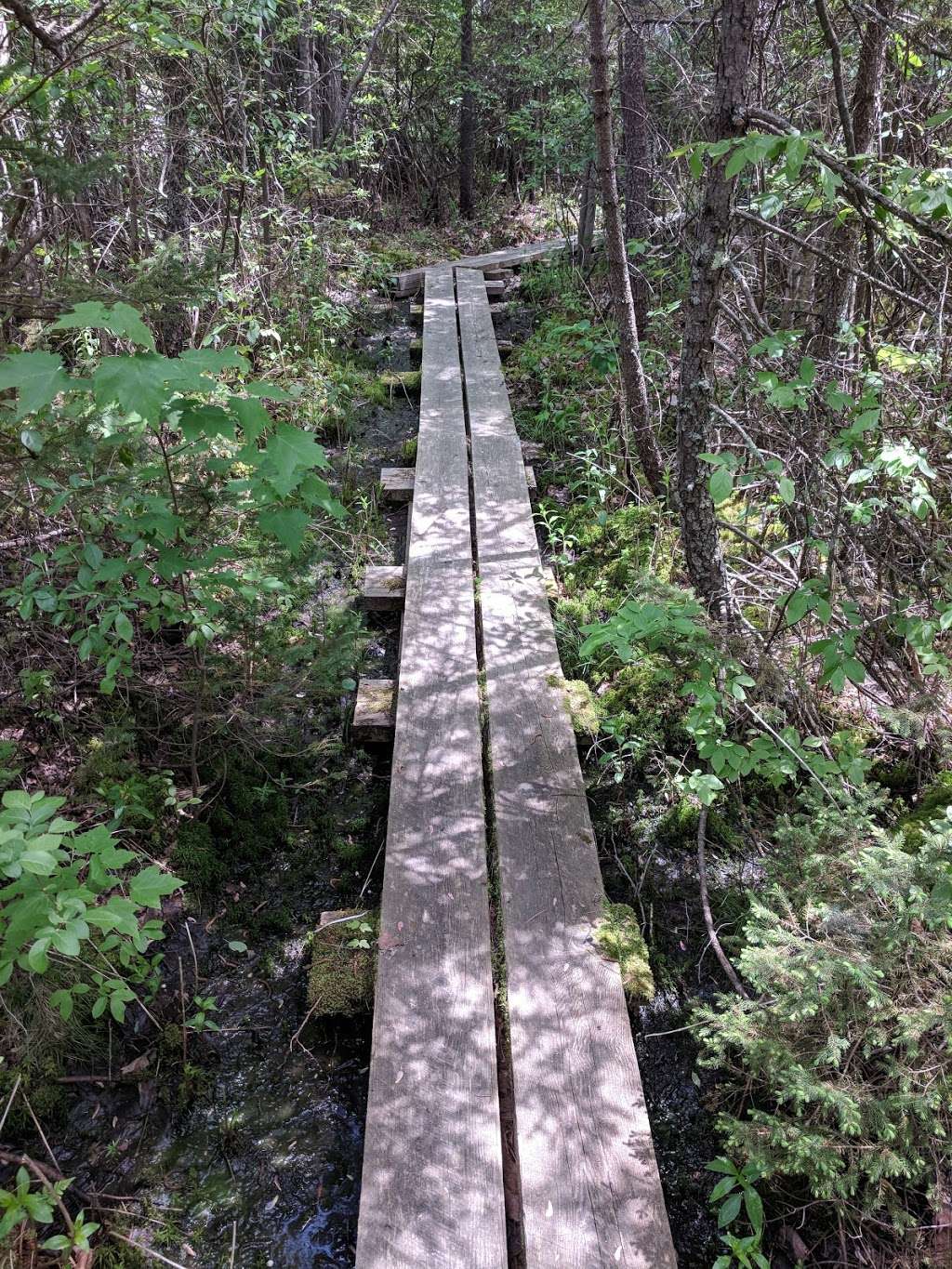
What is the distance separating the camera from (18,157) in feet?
8.50

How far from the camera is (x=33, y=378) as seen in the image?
1790mm

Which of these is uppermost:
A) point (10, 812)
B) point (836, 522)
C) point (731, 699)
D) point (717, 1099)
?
point (836, 522)

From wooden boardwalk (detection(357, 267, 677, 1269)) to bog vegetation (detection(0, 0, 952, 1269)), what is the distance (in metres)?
0.33

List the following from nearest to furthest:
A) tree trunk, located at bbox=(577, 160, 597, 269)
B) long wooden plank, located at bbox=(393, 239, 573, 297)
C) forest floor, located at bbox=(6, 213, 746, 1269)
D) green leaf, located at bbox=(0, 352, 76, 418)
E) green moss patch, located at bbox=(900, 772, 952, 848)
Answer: green leaf, located at bbox=(0, 352, 76, 418), forest floor, located at bbox=(6, 213, 746, 1269), green moss patch, located at bbox=(900, 772, 952, 848), tree trunk, located at bbox=(577, 160, 597, 269), long wooden plank, located at bbox=(393, 239, 573, 297)

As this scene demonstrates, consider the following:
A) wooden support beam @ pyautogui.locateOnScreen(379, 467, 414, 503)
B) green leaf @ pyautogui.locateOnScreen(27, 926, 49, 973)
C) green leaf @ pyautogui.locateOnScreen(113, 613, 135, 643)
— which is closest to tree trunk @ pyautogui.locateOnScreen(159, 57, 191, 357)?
wooden support beam @ pyautogui.locateOnScreen(379, 467, 414, 503)

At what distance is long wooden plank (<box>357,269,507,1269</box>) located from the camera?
81.0 inches

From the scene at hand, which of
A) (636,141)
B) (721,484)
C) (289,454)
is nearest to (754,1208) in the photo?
(721,484)

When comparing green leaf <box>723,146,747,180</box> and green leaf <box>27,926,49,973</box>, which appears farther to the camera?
green leaf <box>723,146,747,180</box>

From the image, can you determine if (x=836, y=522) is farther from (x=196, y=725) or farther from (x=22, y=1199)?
(x=22, y=1199)

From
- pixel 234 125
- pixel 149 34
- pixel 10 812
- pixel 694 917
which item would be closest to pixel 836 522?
pixel 694 917

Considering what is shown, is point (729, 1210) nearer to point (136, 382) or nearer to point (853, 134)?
point (136, 382)

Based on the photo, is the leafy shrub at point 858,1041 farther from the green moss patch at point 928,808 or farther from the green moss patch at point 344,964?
the green moss patch at point 344,964

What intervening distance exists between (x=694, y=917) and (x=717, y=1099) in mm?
731

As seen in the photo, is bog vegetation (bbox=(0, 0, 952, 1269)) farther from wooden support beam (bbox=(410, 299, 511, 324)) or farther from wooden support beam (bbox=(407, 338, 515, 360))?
wooden support beam (bbox=(410, 299, 511, 324))
